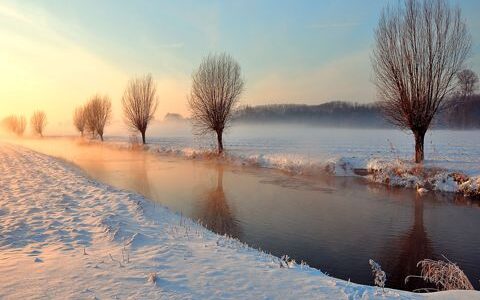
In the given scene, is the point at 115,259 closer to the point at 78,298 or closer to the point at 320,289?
the point at 78,298

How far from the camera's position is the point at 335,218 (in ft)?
42.3

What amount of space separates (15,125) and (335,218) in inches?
5207

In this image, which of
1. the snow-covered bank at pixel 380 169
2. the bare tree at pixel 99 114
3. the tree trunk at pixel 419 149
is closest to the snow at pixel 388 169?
the snow-covered bank at pixel 380 169

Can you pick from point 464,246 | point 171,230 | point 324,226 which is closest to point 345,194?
point 324,226

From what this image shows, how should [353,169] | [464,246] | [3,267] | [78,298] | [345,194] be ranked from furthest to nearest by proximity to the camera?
[353,169] → [345,194] → [464,246] → [3,267] → [78,298]

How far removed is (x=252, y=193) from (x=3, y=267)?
40.1 feet

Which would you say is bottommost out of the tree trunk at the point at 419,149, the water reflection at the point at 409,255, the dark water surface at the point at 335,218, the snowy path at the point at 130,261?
the water reflection at the point at 409,255

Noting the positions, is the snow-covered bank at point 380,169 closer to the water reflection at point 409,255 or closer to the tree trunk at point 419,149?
the tree trunk at point 419,149

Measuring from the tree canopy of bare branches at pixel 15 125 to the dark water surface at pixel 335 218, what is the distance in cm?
11177

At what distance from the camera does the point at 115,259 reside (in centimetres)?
668

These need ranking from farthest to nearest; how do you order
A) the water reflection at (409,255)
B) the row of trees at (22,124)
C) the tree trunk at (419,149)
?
the row of trees at (22,124) < the tree trunk at (419,149) < the water reflection at (409,255)

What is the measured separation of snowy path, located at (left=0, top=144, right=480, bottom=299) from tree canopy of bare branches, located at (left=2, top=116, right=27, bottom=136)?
121397 millimetres

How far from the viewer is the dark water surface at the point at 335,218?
9188 mm

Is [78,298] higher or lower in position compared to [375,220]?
higher
